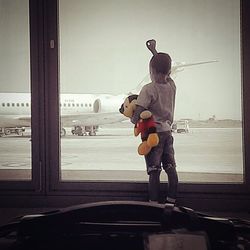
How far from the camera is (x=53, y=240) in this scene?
605mm

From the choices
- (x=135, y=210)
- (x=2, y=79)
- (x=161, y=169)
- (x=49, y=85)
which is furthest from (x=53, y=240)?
(x=2, y=79)

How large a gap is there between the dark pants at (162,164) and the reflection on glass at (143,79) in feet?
0.95

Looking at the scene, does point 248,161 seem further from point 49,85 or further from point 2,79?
point 2,79

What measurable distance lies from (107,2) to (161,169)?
53.3 inches

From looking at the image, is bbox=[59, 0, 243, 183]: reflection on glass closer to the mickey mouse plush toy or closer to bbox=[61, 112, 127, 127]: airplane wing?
bbox=[61, 112, 127, 127]: airplane wing

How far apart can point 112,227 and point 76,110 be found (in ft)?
8.18

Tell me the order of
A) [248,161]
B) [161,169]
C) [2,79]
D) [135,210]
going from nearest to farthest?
[135,210] → [161,169] → [248,161] → [2,79]

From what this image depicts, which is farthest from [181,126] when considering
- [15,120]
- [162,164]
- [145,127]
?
[15,120]

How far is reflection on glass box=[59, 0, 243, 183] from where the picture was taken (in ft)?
9.74

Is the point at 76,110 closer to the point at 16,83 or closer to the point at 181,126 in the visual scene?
the point at 16,83

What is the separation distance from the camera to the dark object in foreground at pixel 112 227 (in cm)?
60

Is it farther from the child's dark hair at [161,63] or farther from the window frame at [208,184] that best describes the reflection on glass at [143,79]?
the child's dark hair at [161,63]

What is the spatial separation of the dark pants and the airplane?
51cm

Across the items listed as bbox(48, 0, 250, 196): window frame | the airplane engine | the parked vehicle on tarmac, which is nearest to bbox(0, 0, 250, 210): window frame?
bbox(48, 0, 250, 196): window frame
